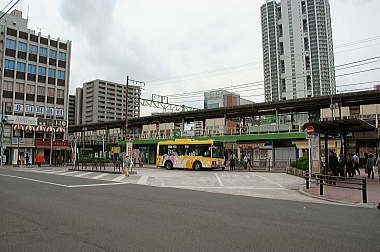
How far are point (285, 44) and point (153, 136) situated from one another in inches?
982

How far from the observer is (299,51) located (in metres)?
36.5

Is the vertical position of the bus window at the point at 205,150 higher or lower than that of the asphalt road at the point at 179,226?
higher

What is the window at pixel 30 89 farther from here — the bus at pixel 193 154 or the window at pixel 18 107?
the bus at pixel 193 154

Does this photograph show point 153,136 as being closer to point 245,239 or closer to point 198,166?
point 198,166

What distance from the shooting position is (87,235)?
18.6 feet

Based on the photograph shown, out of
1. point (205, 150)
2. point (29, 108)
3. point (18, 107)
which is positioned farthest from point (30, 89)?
point (205, 150)

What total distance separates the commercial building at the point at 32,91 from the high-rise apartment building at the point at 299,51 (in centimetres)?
3799

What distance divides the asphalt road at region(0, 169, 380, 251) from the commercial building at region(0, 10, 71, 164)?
158 ft

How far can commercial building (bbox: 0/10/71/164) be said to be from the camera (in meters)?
53.5

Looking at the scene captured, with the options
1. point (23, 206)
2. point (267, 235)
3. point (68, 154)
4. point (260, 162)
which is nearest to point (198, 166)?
point (260, 162)

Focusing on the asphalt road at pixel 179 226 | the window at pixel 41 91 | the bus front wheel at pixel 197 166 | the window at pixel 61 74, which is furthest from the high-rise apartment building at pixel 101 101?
the asphalt road at pixel 179 226

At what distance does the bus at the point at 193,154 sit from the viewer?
29250mm

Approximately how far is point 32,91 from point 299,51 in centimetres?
4697

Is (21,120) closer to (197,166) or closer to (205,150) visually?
(197,166)
